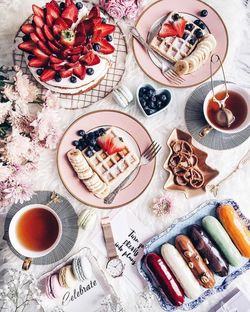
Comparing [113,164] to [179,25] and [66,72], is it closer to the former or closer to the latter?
[66,72]

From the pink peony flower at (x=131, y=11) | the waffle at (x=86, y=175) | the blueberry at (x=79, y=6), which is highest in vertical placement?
the blueberry at (x=79, y=6)

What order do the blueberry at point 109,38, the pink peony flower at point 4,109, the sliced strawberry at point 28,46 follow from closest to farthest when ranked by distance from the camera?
the pink peony flower at point 4,109 → the sliced strawberry at point 28,46 → the blueberry at point 109,38

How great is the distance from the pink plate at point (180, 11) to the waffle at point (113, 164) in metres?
0.23

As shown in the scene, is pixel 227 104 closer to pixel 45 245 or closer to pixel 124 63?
pixel 124 63

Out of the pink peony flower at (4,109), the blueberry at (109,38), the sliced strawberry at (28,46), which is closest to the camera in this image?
the pink peony flower at (4,109)

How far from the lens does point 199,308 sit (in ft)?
5.38

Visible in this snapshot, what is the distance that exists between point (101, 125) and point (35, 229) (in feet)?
1.17

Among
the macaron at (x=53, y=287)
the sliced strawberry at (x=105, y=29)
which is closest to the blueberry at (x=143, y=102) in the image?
the sliced strawberry at (x=105, y=29)

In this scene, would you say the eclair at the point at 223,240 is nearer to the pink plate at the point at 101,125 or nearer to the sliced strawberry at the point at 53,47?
the pink plate at the point at 101,125

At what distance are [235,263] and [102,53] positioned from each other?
0.72 m

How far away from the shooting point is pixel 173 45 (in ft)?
5.40

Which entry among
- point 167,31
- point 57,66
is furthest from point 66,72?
point 167,31

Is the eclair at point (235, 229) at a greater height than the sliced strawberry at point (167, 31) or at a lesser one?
lesser

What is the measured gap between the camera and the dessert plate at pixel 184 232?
5.29 ft
